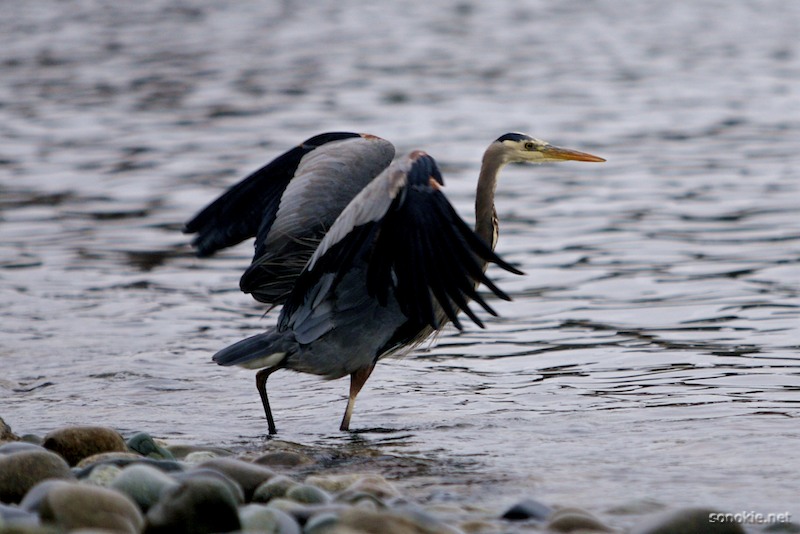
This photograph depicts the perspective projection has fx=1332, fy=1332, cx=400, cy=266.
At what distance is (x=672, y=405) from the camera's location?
6934 mm

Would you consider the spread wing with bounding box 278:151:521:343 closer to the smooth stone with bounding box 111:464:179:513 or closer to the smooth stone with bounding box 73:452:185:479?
the smooth stone with bounding box 73:452:185:479

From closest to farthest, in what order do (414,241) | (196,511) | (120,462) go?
1. (196,511)
2. (120,462)
3. (414,241)

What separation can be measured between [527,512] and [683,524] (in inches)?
29.7

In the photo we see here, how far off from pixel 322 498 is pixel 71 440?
1.41 m

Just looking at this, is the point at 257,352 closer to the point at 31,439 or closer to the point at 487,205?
the point at 31,439

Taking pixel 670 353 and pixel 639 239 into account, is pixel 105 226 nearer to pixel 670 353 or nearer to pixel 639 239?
pixel 639 239

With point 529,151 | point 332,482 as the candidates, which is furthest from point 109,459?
point 529,151

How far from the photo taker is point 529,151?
748 centimetres

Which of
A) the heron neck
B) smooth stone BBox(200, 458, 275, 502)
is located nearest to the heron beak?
the heron neck

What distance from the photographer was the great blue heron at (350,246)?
18.9ft

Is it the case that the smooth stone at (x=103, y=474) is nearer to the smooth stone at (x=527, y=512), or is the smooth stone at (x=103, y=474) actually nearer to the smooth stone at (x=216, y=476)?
the smooth stone at (x=216, y=476)

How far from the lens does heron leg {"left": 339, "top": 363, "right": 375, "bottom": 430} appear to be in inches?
268

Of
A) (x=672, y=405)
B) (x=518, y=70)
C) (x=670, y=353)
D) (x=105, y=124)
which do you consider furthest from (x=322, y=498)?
(x=518, y=70)

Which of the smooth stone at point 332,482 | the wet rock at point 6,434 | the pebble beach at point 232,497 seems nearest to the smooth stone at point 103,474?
the pebble beach at point 232,497
